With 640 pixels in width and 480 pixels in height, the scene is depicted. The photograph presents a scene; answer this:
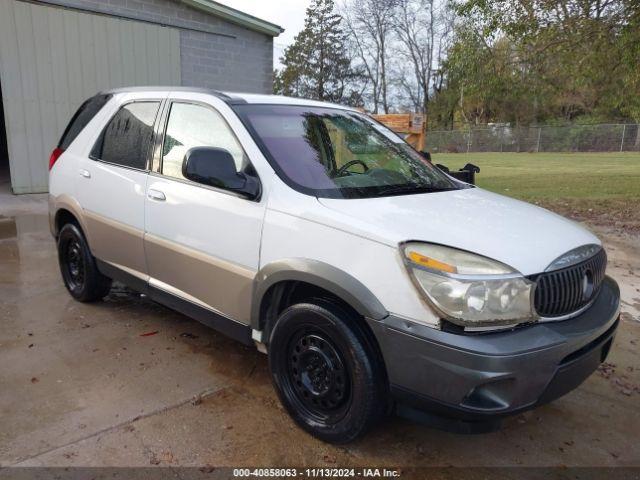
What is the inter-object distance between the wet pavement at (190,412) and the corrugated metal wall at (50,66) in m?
6.85

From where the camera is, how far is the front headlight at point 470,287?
229 cm

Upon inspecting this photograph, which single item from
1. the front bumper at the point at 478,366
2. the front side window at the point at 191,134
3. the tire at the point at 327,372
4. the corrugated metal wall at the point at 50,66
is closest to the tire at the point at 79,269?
the front side window at the point at 191,134

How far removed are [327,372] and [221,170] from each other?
1.24m

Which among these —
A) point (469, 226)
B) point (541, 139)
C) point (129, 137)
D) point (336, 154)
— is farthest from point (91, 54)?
point (541, 139)

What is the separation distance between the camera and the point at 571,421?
10.3 feet

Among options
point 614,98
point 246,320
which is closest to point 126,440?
point 246,320

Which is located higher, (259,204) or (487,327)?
(259,204)

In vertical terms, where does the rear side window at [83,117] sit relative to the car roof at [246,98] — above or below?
below

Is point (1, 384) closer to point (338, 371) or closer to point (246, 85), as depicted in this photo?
point (338, 371)

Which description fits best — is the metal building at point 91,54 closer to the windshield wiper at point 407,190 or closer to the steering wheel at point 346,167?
the steering wheel at point 346,167

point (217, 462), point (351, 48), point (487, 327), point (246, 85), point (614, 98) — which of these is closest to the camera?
point (487, 327)

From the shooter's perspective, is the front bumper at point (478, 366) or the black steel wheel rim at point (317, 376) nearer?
the front bumper at point (478, 366)

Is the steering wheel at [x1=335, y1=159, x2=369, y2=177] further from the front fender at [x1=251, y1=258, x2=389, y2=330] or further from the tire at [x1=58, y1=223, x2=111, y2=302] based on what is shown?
the tire at [x1=58, y1=223, x2=111, y2=302]

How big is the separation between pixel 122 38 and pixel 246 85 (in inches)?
115
